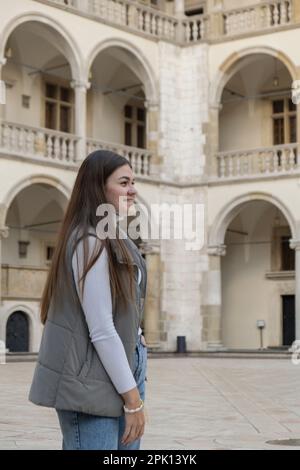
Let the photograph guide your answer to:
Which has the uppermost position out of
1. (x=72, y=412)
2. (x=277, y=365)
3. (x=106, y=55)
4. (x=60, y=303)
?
(x=106, y=55)

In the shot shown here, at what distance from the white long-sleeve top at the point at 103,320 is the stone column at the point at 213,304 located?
21.4 m

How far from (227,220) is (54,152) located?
5.15 meters

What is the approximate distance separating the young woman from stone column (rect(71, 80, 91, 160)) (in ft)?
63.1

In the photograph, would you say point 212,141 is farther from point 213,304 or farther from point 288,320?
point 288,320

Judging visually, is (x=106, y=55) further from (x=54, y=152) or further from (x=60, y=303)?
(x=60, y=303)

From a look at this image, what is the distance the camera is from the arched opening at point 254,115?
24.3 meters

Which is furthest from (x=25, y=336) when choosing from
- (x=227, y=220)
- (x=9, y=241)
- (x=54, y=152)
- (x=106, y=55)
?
(x=106, y=55)

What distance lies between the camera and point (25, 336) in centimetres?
2238

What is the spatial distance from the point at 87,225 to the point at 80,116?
1965 centimetres

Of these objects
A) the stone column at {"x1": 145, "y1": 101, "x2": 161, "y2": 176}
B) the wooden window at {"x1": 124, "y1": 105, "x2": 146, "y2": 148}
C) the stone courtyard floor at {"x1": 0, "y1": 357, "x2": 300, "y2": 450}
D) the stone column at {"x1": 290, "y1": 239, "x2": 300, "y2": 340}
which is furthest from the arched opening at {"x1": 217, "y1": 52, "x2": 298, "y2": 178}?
the stone courtyard floor at {"x1": 0, "y1": 357, "x2": 300, "y2": 450}

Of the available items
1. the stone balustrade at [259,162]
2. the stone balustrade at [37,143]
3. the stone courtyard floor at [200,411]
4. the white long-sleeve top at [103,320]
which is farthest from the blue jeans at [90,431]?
the stone balustrade at [259,162]

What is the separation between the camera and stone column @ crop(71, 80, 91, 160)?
73.3ft

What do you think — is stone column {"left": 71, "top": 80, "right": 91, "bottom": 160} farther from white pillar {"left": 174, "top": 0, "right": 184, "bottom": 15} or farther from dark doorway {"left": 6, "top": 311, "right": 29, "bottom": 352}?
white pillar {"left": 174, "top": 0, "right": 184, "bottom": 15}

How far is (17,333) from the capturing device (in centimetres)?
Result: 2222
